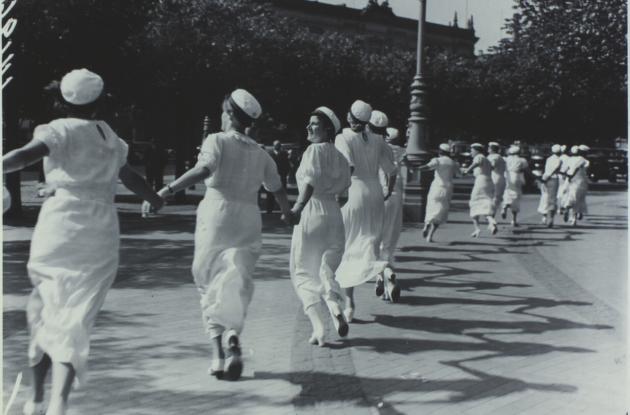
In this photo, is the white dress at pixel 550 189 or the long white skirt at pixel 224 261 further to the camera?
the white dress at pixel 550 189

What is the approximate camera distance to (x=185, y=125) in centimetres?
2484

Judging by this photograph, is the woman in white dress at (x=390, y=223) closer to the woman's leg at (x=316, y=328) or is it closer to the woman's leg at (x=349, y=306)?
the woman's leg at (x=349, y=306)

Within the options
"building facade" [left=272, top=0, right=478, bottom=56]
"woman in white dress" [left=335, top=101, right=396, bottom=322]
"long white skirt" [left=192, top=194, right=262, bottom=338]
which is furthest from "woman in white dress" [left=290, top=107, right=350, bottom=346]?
"building facade" [left=272, top=0, right=478, bottom=56]

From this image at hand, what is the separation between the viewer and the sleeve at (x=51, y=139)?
426 centimetres

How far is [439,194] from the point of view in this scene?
14.7 metres

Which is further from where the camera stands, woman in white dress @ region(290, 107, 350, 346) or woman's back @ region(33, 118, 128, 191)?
woman in white dress @ region(290, 107, 350, 346)

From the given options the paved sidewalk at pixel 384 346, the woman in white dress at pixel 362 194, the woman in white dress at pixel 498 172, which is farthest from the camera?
the woman in white dress at pixel 498 172

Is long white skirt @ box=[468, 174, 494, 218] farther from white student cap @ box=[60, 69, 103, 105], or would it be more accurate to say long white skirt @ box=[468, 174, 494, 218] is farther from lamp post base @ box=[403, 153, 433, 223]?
white student cap @ box=[60, 69, 103, 105]

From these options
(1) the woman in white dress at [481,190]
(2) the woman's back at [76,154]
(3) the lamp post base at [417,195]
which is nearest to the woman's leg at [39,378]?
(2) the woman's back at [76,154]

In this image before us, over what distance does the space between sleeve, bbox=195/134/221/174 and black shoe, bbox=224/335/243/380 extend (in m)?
1.20

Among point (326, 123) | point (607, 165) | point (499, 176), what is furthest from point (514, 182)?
point (607, 165)

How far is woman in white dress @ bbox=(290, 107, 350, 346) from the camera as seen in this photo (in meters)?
6.70

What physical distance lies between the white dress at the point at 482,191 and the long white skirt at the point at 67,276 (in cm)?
1269

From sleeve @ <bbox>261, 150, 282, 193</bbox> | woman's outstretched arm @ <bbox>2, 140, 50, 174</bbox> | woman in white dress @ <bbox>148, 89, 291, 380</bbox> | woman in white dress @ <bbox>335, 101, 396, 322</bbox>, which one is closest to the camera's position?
woman's outstretched arm @ <bbox>2, 140, 50, 174</bbox>
